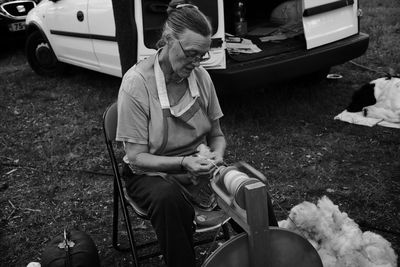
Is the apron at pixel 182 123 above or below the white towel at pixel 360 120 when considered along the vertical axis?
above

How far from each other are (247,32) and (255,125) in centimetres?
152

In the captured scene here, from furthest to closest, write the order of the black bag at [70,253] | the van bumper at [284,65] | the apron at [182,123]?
the van bumper at [284,65] → the black bag at [70,253] → the apron at [182,123]

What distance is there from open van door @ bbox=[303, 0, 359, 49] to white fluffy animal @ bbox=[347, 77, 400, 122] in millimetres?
609

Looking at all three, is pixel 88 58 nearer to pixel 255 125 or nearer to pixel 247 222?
pixel 255 125

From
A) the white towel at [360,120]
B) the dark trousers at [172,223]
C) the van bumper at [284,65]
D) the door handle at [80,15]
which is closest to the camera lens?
the dark trousers at [172,223]

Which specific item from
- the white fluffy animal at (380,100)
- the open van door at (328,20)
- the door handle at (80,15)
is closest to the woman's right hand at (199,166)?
the open van door at (328,20)

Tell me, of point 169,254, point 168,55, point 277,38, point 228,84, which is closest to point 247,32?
point 277,38

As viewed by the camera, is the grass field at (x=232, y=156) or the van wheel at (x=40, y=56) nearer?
the grass field at (x=232, y=156)

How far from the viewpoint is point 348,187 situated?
345 centimetres

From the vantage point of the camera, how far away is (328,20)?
4.52 metres

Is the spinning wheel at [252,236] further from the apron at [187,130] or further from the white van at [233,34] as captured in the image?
the white van at [233,34]

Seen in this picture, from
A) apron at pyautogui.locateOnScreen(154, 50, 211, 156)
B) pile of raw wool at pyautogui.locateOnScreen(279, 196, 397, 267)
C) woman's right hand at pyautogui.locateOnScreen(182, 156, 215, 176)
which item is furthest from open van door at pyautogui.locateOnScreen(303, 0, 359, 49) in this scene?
woman's right hand at pyautogui.locateOnScreen(182, 156, 215, 176)

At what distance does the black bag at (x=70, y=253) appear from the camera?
232cm

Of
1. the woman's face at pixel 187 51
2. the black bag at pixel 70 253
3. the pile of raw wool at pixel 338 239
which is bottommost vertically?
the pile of raw wool at pixel 338 239
